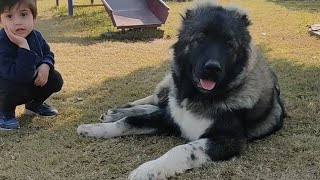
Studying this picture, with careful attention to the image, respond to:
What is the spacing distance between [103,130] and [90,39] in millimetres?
5327

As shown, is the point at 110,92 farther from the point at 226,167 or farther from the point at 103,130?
the point at 226,167

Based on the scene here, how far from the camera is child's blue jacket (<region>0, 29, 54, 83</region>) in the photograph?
4316 millimetres

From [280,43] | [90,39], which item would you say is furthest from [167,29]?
[280,43]

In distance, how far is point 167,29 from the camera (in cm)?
1009

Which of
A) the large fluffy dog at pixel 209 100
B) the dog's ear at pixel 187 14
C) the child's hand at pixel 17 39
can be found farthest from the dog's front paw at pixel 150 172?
the child's hand at pixel 17 39

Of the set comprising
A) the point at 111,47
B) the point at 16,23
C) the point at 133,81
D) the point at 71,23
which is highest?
the point at 16,23

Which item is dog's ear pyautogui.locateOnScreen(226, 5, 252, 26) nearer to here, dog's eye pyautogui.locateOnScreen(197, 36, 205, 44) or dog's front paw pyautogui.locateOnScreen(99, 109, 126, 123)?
dog's eye pyautogui.locateOnScreen(197, 36, 205, 44)

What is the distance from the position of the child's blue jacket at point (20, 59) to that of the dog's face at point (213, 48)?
135 cm

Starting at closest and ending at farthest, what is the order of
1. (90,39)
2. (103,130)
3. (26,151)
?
(26,151) < (103,130) < (90,39)

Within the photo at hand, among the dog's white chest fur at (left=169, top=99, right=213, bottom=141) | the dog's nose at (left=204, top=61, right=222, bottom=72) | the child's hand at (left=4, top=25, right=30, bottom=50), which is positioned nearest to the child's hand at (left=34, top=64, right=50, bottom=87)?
the child's hand at (left=4, top=25, right=30, bottom=50)

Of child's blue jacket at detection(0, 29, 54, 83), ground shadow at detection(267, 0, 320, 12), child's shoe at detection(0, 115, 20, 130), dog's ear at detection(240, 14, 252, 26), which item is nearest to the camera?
dog's ear at detection(240, 14, 252, 26)

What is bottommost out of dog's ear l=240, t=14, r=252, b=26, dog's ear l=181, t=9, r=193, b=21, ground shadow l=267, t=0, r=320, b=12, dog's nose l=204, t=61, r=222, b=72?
ground shadow l=267, t=0, r=320, b=12

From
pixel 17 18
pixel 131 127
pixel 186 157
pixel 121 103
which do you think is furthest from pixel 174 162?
pixel 17 18

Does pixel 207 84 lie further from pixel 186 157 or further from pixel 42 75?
pixel 42 75
